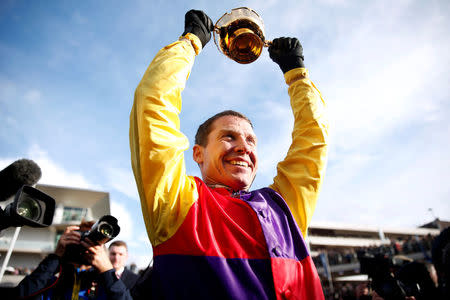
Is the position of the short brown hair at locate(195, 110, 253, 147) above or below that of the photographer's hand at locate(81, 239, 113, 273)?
above

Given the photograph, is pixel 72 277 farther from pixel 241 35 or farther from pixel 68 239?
pixel 241 35

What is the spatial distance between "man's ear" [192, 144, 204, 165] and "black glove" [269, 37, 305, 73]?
0.92 m

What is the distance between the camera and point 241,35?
2057 mm

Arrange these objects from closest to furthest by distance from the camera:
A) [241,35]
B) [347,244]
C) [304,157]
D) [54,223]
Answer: [304,157], [241,35], [54,223], [347,244]

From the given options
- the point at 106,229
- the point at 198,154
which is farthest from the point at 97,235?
the point at 198,154

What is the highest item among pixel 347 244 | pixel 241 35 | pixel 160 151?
pixel 347 244

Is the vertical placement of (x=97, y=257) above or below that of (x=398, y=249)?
below

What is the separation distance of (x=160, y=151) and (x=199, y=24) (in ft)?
3.58

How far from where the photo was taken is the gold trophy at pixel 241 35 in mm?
2082

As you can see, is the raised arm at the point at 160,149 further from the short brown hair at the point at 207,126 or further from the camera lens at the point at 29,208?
the camera lens at the point at 29,208

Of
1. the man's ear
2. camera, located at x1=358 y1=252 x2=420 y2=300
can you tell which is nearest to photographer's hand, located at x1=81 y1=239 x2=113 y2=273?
the man's ear

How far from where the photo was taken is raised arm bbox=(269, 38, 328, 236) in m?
1.54

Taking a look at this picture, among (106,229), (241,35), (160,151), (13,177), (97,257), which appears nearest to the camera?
(160,151)

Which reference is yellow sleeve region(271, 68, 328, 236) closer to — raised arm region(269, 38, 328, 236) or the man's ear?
raised arm region(269, 38, 328, 236)
